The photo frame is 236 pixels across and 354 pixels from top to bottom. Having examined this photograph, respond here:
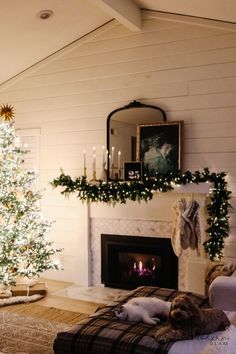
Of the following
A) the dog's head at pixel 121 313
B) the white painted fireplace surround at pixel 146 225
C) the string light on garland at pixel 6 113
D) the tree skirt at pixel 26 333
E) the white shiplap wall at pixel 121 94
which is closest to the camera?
the dog's head at pixel 121 313

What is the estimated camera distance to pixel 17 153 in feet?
15.6

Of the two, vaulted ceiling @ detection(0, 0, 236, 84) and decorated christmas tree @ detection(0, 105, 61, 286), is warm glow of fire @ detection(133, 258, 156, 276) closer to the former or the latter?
decorated christmas tree @ detection(0, 105, 61, 286)

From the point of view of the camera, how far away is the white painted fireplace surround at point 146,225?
14.3 feet

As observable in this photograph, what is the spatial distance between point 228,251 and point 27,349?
237 cm

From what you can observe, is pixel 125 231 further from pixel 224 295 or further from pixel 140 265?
pixel 224 295

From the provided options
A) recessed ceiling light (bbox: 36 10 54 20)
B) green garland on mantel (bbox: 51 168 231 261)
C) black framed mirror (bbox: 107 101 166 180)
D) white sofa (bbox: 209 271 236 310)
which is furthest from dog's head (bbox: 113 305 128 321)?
recessed ceiling light (bbox: 36 10 54 20)

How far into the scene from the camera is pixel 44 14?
4.35 meters

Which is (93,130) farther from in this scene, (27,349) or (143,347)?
(143,347)

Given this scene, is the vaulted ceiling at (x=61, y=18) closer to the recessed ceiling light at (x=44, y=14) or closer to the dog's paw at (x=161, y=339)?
the recessed ceiling light at (x=44, y=14)

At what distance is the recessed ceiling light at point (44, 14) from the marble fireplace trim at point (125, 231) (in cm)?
252

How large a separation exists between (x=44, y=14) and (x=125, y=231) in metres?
2.72

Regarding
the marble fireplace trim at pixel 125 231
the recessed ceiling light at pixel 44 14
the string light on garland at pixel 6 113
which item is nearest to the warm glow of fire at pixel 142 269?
the marble fireplace trim at pixel 125 231

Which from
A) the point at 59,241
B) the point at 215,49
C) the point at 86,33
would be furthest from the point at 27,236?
the point at 215,49

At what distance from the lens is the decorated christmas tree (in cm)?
456
